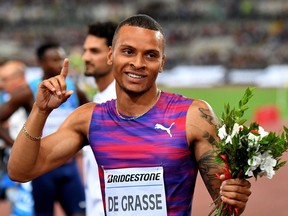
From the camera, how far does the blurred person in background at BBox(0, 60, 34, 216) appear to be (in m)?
9.21

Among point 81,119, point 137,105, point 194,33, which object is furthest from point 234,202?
point 194,33

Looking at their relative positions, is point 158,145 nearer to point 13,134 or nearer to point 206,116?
point 206,116

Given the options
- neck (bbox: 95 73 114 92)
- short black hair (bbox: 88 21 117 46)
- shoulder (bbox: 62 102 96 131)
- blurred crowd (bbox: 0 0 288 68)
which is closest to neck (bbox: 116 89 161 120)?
shoulder (bbox: 62 102 96 131)

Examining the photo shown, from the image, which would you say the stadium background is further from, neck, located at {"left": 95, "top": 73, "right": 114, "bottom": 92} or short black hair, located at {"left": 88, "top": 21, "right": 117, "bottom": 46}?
neck, located at {"left": 95, "top": 73, "right": 114, "bottom": 92}

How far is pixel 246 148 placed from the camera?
159 inches

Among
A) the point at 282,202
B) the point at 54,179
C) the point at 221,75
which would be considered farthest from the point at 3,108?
the point at 221,75

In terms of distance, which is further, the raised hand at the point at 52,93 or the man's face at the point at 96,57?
the man's face at the point at 96,57

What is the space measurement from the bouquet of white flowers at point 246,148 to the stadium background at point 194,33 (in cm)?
2750

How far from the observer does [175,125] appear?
4.49m

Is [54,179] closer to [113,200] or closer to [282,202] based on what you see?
[113,200]

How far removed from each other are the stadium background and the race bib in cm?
2707

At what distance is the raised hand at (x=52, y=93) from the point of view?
14.5 ft

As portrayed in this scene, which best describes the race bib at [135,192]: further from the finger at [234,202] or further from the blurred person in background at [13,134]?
the blurred person in background at [13,134]

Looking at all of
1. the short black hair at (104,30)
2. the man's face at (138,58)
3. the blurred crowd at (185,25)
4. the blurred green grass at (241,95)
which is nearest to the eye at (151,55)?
the man's face at (138,58)
